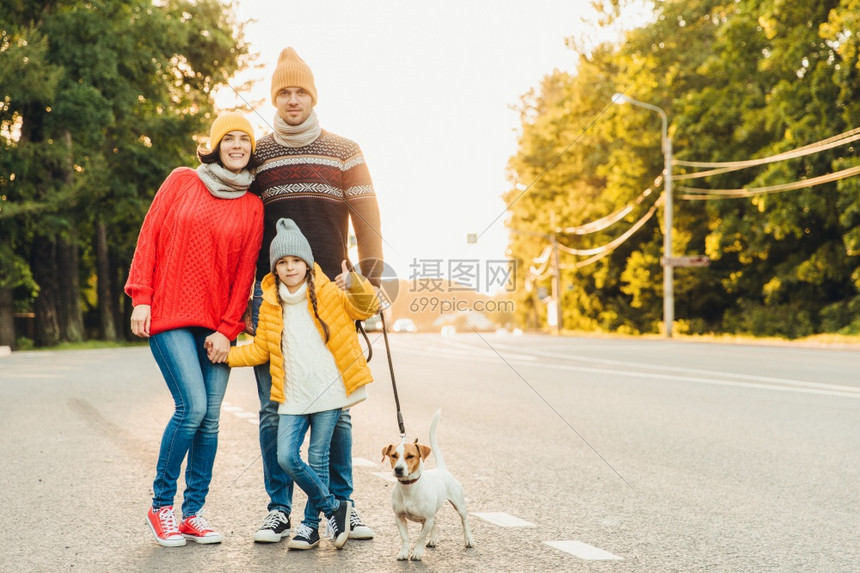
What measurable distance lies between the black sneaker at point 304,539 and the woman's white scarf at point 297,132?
1862mm

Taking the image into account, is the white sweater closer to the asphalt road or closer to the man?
the man

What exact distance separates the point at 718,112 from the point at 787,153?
6198 millimetres

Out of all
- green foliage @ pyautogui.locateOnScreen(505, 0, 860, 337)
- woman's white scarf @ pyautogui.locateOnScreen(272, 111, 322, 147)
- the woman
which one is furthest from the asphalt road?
green foliage @ pyautogui.locateOnScreen(505, 0, 860, 337)

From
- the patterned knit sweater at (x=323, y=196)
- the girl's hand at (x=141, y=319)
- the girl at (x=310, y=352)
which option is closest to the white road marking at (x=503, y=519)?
the girl at (x=310, y=352)

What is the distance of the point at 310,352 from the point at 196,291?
0.65 m

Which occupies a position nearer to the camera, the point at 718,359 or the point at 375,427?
the point at 375,427

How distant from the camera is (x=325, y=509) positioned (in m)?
5.34

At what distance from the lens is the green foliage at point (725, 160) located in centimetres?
3444

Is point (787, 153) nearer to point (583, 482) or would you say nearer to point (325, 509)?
point (583, 482)

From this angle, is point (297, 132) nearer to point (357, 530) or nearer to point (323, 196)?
point (323, 196)

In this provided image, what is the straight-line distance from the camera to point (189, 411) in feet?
17.5

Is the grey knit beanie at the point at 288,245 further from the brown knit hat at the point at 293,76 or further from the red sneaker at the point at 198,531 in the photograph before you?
the red sneaker at the point at 198,531

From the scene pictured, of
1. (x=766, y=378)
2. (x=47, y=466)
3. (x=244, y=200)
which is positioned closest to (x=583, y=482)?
(x=244, y=200)

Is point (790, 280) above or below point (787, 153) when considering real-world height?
below
